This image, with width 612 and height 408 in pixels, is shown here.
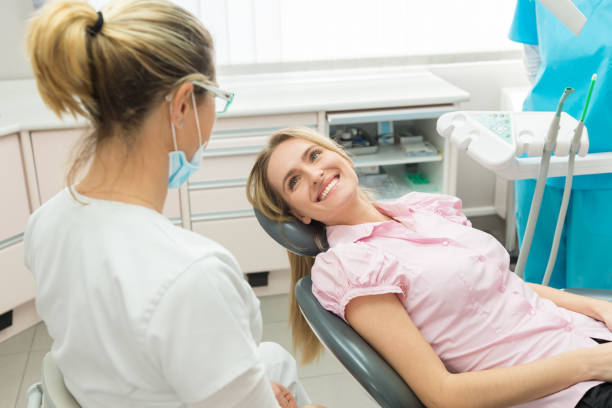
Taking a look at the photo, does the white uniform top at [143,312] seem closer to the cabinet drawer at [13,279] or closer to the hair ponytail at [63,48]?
the hair ponytail at [63,48]

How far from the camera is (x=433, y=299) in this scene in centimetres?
136

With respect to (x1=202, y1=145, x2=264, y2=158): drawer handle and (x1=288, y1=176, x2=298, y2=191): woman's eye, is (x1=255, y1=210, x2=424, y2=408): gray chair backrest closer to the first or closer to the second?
(x1=288, y1=176, x2=298, y2=191): woman's eye

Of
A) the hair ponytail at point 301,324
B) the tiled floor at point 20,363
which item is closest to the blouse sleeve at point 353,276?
the hair ponytail at point 301,324

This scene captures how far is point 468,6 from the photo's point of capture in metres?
3.15

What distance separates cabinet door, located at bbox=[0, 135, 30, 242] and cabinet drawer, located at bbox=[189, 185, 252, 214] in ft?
2.15

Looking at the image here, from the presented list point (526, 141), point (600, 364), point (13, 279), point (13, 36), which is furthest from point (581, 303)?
point (13, 36)

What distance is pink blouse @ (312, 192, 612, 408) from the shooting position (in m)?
1.35

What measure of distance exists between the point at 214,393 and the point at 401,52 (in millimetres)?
2596

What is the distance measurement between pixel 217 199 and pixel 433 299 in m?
1.50

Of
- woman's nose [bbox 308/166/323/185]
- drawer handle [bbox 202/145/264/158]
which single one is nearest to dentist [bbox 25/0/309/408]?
woman's nose [bbox 308/166/323/185]

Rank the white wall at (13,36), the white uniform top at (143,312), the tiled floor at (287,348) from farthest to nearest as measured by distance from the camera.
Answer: the white wall at (13,36)
the tiled floor at (287,348)
the white uniform top at (143,312)

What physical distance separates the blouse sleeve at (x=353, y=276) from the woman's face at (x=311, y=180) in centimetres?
14

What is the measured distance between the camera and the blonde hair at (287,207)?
1572 mm

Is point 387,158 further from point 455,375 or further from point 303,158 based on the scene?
point 455,375
